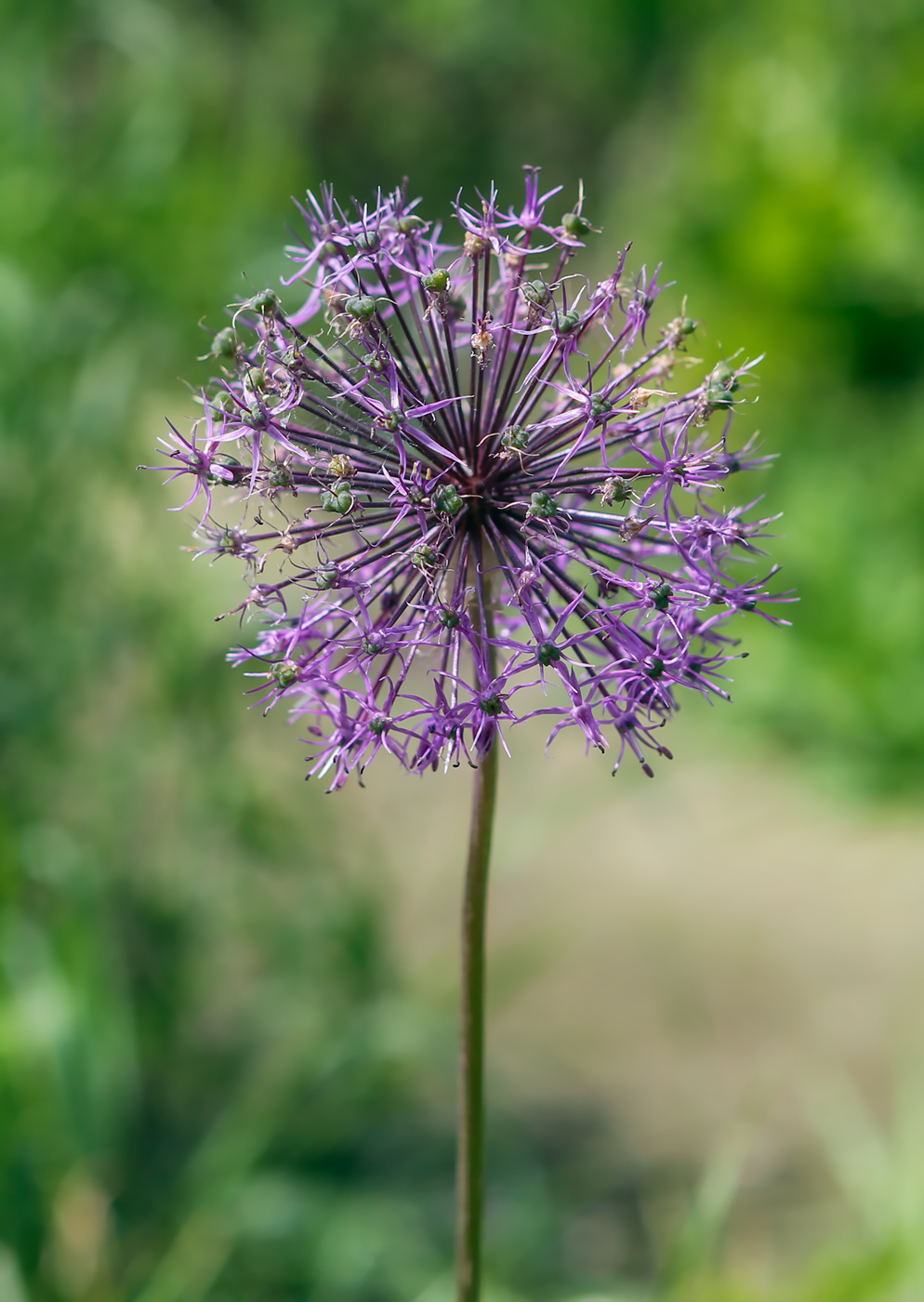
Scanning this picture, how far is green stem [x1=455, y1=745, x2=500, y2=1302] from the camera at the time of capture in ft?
4.95

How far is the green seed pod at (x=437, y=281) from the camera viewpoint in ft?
5.18

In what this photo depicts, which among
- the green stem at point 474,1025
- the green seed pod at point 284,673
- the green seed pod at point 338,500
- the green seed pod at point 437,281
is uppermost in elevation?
the green seed pod at point 437,281

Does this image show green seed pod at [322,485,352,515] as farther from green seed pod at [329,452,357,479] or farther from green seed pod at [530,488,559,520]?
green seed pod at [530,488,559,520]

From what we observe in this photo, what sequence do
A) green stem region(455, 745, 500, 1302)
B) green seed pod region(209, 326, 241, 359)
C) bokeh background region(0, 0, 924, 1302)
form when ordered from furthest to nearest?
bokeh background region(0, 0, 924, 1302)
green seed pod region(209, 326, 241, 359)
green stem region(455, 745, 500, 1302)

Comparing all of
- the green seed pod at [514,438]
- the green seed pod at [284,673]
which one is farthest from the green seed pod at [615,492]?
the green seed pod at [284,673]

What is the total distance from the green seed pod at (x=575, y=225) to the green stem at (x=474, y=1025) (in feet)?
2.52

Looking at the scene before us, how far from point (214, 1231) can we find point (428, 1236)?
1.06 m

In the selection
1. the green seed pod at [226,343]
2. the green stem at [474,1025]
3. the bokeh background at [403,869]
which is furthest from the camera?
the bokeh background at [403,869]

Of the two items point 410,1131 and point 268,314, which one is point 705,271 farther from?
point 268,314

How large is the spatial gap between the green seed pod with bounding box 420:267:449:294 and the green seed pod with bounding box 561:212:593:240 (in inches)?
7.9

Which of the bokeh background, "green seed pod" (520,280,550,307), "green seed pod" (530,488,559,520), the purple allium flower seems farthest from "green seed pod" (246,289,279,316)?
the bokeh background

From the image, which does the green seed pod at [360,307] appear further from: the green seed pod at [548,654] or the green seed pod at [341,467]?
the green seed pod at [548,654]

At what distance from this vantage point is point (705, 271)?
26.2 feet

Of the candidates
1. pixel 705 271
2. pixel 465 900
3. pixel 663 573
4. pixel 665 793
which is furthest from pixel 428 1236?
pixel 705 271
